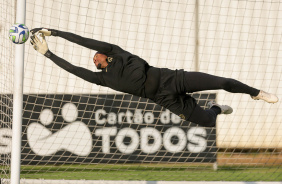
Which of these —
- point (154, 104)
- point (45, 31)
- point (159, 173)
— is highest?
point (45, 31)

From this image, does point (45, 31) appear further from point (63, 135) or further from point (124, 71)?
point (63, 135)

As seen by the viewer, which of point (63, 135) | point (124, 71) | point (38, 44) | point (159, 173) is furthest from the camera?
point (63, 135)

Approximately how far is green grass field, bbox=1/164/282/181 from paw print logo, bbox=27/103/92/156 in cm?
35

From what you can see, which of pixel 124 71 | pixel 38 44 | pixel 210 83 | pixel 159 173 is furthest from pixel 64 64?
pixel 159 173

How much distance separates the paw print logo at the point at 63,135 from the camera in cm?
888

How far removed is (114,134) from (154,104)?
0.91 m

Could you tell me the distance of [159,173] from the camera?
870 cm

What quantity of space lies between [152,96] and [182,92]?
12.8 inches

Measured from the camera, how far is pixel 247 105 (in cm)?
963

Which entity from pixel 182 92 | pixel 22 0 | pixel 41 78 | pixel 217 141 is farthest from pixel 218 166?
pixel 22 0

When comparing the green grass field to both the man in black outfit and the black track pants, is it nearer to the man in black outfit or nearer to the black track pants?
the man in black outfit

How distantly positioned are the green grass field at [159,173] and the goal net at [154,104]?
2 cm

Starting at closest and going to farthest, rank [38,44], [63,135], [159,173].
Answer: [38,44], [159,173], [63,135]

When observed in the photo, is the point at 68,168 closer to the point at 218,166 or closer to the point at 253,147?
the point at 218,166
